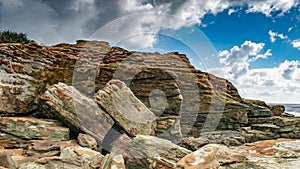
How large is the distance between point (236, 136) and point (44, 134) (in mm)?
15456

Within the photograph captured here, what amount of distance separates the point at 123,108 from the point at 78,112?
2686 millimetres

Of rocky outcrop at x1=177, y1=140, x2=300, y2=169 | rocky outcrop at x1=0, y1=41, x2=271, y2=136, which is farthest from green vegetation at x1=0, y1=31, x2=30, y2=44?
rocky outcrop at x1=177, y1=140, x2=300, y2=169

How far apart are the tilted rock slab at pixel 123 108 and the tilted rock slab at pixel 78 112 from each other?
1.82 ft

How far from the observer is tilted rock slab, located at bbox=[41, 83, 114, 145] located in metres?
14.0

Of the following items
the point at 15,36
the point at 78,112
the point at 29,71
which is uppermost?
the point at 15,36

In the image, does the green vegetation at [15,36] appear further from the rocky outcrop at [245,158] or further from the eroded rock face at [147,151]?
the rocky outcrop at [245,158]

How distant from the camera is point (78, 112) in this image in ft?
46.5

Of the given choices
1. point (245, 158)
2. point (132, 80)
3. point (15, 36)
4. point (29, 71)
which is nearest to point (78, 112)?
point (29, 71)

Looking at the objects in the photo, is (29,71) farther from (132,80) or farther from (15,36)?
(15,36)

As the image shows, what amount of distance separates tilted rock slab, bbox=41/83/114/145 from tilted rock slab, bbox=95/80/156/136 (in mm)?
556

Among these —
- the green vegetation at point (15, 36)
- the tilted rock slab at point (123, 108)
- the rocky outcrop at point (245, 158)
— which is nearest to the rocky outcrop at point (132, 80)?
the tilted rock slab at point (123, 108)

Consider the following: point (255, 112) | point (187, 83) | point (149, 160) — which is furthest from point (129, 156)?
point (255, 112)

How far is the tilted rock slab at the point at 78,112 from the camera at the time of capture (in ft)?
46.1

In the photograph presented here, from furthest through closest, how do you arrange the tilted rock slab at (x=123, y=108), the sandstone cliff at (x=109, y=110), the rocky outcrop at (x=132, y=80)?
1. the rocky outcrop at (x=132, y=80)
2. the tilted rock slab at (x=123, y=108)
3. the sandstone cliff at (x=109, y=110)
